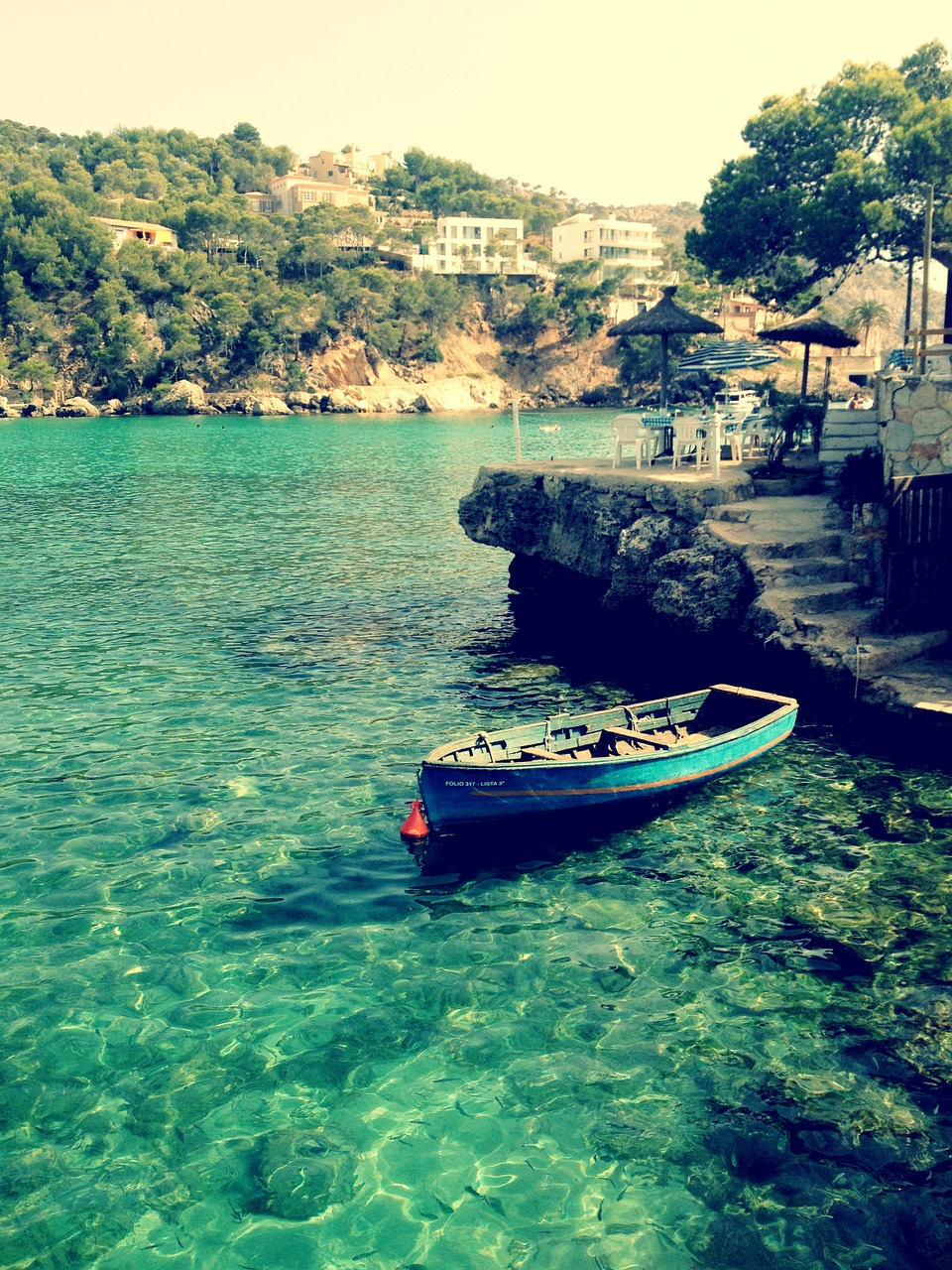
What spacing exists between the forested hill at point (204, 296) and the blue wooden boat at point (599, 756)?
4232 inches

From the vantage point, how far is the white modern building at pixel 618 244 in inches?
5984

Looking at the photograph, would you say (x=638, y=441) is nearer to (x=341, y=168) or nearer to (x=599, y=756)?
(x=599, y=756)

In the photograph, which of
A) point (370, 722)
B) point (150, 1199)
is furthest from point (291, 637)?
point (150, 1199)

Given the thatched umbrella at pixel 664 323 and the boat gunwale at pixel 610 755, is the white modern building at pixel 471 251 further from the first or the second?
the boat gunwale at pixel 610 755

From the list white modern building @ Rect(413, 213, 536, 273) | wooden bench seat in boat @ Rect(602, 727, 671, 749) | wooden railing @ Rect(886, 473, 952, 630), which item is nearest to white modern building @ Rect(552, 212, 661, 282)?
white modern building @ Rect(413, 213, 536, 273)

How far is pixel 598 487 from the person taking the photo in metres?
21.0

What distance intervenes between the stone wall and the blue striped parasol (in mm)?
6542

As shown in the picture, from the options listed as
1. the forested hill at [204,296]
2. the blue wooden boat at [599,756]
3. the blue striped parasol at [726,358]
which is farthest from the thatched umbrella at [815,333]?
the forested hill at [204,296]

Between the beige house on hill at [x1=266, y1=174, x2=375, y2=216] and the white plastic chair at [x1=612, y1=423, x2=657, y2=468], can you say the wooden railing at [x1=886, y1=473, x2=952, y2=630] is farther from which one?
the beige house on hill at [x1=266, y1=174, x2=375, y2=216]

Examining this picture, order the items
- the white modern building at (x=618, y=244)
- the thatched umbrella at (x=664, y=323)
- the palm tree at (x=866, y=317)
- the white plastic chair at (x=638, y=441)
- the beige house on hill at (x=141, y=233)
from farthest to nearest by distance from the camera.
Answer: the white modern building at (x=618, y=244) < the beige house on hill at (x=141, y=233) < the palm tree at (x=866, y=317) < the thatched umbrella at (x=664, y=323) < the white plastic chair at (x=638, y=441)

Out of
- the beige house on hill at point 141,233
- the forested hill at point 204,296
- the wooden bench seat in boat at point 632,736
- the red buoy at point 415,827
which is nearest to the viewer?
the red buoy at point 415,827

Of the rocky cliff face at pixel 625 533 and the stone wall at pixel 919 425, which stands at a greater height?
the stone wall at pixel 919 425

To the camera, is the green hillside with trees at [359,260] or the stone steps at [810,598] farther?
the green hillside with trees at [359,260]

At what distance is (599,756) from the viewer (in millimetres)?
13586
